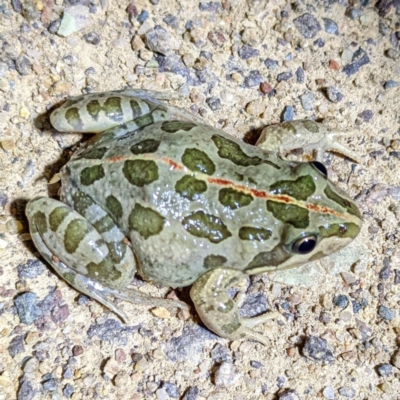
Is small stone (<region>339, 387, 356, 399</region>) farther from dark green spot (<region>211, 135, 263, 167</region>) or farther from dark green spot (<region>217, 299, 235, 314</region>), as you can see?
dark green spot (<region>211, 135, 263, 167</region>)

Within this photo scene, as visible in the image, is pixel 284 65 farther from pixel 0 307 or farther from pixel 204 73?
pixel 0 307

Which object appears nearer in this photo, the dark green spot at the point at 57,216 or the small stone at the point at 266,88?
the dark green spot at the point at 57,216

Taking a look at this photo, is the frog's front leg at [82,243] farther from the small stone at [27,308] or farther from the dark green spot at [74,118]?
the dark green spot at [74,118]

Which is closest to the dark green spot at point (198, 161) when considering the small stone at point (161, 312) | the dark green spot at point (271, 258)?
the dark green spot at point (271, 258)

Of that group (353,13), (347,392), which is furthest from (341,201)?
(353,13)

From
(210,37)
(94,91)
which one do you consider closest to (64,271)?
(94,91)

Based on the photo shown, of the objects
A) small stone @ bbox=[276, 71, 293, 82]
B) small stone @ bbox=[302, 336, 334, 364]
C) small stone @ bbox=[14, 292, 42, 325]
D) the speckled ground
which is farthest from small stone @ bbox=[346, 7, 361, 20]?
small stone @ bbox=[14, 292, 42, 325]
